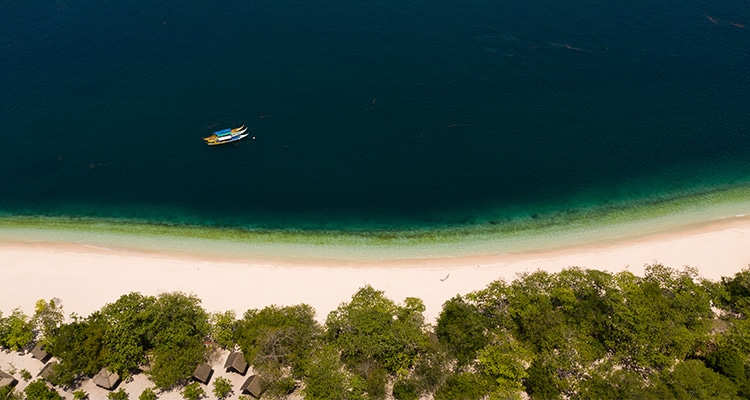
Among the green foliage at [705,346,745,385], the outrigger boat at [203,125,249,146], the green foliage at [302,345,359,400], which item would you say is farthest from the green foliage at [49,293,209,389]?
the green foliage at [705,346,745,385]

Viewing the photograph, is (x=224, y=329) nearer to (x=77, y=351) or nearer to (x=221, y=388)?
(x=221, y=388)

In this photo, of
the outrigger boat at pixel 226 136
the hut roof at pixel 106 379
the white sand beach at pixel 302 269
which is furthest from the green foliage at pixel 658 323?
the outrigger boat at pixel 226 136

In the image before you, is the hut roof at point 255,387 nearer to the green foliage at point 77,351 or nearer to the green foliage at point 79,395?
the green foliage at point 77,351

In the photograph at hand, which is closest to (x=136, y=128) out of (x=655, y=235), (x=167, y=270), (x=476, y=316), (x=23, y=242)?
(x=23, y=242)

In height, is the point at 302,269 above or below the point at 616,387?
above

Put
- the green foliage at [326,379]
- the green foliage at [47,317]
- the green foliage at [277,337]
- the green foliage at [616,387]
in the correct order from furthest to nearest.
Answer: the green foliage at [47,317] → the green foliage at [277,337] → the green foliage at [326,379] → the green foliage at [616,387]

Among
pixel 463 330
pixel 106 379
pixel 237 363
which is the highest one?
pixel 463 330

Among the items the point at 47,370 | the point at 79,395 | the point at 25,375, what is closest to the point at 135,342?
the point at 79,395
